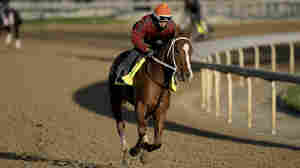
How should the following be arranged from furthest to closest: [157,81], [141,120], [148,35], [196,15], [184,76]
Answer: [196,15]
[148,35]
[141,120]
[157,81]
[184,76]

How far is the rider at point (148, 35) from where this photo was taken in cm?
638

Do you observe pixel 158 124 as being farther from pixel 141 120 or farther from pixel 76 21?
pixel 76 21

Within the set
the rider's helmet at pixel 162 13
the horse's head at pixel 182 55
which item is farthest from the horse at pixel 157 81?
the rider's helmet at pixel 162 13

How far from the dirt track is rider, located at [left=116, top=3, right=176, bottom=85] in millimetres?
1251

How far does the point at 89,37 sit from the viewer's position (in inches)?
1074

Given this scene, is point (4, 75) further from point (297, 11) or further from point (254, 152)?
point (297, 11)

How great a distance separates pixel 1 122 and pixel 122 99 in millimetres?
2984

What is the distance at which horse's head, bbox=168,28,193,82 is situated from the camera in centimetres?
575

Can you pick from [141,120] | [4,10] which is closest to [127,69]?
[141,120]

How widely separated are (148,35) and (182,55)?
0.91m

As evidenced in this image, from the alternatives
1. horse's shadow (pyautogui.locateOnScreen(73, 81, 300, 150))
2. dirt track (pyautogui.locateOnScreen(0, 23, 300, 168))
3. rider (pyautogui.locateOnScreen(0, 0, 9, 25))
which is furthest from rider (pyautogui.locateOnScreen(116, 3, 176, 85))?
rider (pyautogui.locateOnScreen(0, 0, 9, 25))

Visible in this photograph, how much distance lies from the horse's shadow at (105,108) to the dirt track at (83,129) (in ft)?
0.05

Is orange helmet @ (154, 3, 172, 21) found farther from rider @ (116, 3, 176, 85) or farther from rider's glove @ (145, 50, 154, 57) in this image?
rider's glove @ (145, 50, 154, 57)

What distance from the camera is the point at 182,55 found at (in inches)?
230
